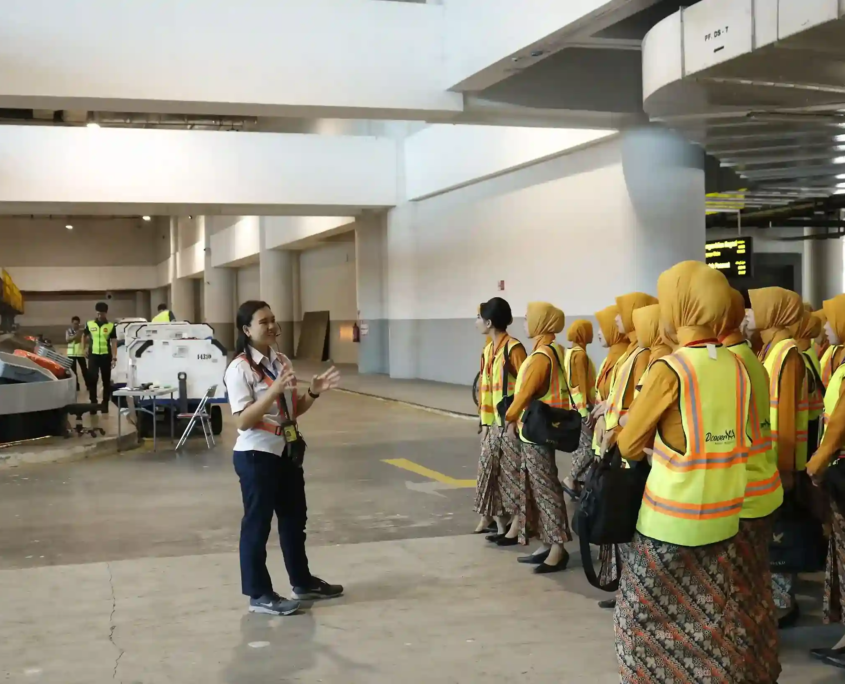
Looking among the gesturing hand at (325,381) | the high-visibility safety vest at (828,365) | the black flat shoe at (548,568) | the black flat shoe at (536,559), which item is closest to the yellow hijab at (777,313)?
the high-visibility safety vest at (828,365)

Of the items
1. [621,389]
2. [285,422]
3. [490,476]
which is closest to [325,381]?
[285,422]

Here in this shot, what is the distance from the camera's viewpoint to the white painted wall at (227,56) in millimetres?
12133

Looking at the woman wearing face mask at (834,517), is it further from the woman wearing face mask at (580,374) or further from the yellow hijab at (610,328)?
the woman wearing face mask at (580,374)

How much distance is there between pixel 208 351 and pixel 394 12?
17.2 feet

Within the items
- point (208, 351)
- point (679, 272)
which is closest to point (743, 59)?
point (679, 272)

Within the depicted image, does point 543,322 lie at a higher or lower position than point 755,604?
higher

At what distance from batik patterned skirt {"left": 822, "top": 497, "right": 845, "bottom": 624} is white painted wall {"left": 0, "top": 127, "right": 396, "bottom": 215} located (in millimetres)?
17835

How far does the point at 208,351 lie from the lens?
1284 centimetres

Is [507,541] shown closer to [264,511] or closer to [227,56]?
[264,511]

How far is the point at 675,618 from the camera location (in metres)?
3.52

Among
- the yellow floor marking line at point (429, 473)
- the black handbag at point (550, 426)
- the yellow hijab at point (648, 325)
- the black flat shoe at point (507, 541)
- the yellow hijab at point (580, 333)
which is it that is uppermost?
the yellow hijab at point (648, 325)

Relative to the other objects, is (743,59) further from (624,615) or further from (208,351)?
(208,351)

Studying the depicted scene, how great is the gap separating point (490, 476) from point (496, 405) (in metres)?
0.53

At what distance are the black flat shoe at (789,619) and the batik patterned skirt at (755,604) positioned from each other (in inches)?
53.3
